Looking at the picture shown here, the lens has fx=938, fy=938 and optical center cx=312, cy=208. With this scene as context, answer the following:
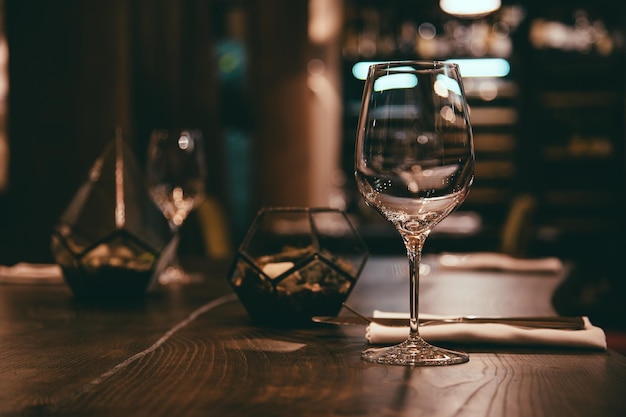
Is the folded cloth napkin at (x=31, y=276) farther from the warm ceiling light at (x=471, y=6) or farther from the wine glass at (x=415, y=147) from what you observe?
the warm ceiling light at (x=471, y=6)

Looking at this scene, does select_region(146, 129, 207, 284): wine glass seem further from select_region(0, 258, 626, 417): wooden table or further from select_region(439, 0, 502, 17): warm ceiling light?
select_region(439, 0, 502, 17): warm ceiling light

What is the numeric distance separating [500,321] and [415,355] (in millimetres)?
169

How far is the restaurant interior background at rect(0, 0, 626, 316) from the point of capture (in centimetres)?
542

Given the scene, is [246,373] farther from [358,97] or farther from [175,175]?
[358,97]

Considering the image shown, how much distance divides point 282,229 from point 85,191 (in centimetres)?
47

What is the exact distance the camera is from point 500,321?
1029 mm

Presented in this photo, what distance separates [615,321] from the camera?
14.7ft

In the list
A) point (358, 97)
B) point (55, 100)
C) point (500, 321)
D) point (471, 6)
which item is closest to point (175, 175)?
point (500, 321)

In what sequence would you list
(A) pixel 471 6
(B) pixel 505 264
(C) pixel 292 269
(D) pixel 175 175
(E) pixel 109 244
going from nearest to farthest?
(C) pixel 292 269
(E) pixel 109 244
(D) pixel 175 175
(B) pixel 505 264
(A) pixel 471 6

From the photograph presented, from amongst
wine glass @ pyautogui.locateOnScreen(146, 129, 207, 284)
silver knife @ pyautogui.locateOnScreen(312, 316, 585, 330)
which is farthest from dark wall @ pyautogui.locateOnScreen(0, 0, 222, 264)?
silver knife @ pyautogui.locateOnScreen(312, 316, 585, 330)

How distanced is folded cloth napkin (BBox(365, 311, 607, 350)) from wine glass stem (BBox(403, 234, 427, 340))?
80mm

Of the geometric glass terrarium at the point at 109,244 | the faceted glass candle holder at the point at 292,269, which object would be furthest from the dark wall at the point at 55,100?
the faceted glass candle holder at the point at 292,269

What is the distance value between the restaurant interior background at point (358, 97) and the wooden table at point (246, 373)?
11.9 feet

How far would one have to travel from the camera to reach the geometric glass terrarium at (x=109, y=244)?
4.75 ft
